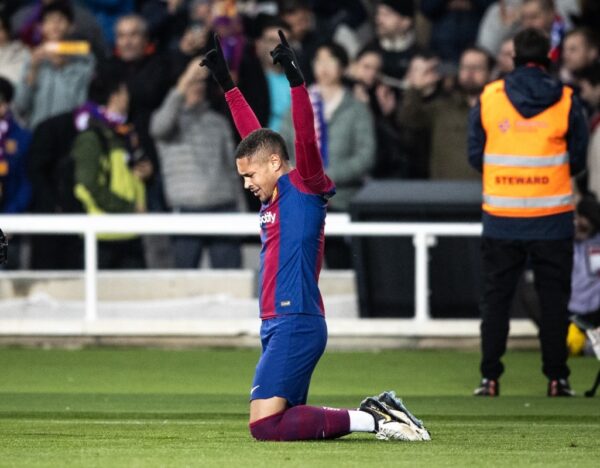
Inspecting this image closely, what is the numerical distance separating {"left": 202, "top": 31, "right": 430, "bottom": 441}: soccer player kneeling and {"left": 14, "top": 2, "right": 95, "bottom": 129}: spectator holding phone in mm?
8818

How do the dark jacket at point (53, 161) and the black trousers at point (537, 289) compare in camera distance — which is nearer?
the black trousers at point (537, 289)

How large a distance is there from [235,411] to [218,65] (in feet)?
8.74

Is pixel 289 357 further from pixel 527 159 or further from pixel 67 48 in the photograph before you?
pixel 67 48

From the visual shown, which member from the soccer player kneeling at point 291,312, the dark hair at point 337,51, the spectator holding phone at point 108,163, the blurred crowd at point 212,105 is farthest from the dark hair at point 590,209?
the soccer player kneeling at point 291,312

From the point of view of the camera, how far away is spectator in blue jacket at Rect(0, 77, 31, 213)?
16.2m

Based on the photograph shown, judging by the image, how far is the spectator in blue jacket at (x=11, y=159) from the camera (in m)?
16.2

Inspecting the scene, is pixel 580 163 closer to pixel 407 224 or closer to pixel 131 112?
pixel 407 224

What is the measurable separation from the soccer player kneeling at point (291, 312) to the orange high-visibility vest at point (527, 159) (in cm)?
311

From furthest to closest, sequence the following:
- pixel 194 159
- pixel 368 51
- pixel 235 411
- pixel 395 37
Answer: pixel 395 37
pixel 368 51
pixel 194 159
pixel 235 411

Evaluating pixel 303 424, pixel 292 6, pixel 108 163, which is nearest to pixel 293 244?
pixel 303 424

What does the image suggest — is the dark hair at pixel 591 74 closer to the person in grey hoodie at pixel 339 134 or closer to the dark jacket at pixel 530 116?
the person in grey hoodie at pixel 339 134

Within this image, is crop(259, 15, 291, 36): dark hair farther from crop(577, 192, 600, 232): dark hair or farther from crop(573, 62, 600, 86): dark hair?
crop(577, 192, 600, 232): dark hair

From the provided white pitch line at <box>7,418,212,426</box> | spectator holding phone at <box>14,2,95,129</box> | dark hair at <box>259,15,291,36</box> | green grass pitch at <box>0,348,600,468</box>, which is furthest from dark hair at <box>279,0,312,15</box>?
white pitch line at <box>7,418,212,426</box>

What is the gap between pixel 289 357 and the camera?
325 inches
